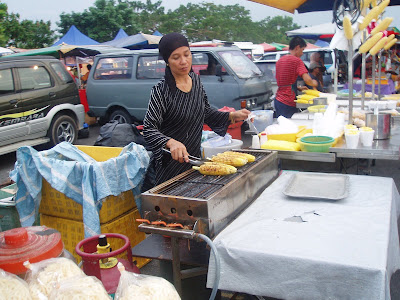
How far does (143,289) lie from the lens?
1.17 metres

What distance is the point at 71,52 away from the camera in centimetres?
1583

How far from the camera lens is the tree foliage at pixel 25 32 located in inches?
872

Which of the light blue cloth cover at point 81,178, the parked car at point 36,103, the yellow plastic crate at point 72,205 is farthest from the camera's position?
the parked car at point 36,103

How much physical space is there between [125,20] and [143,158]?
28.1 m

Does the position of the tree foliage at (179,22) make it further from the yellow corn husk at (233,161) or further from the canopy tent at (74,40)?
the yellow corn husk at (233,161)

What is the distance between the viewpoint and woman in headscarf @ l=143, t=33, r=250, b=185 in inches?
95.6

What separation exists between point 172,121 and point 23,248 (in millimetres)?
1455

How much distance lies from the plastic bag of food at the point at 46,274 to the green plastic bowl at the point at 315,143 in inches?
81.1

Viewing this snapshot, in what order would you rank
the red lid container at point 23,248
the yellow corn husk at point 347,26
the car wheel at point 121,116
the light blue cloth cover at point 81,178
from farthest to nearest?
the car wheel at point 121,116
the yellow corn husk at point 347,26
the light blue cloth cover at point 81,178
the red lid container at point 23,248

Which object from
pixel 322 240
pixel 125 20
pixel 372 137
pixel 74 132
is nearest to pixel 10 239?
pixel 322 240

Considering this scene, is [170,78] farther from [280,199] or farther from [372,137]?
[372,137]

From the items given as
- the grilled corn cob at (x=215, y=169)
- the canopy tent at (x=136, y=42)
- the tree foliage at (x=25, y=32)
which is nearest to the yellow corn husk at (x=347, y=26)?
the grilled corn cob at (x=215, y=169)

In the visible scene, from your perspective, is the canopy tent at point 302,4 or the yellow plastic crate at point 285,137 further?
the canopy tent at point 302,4

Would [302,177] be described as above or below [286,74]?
below
